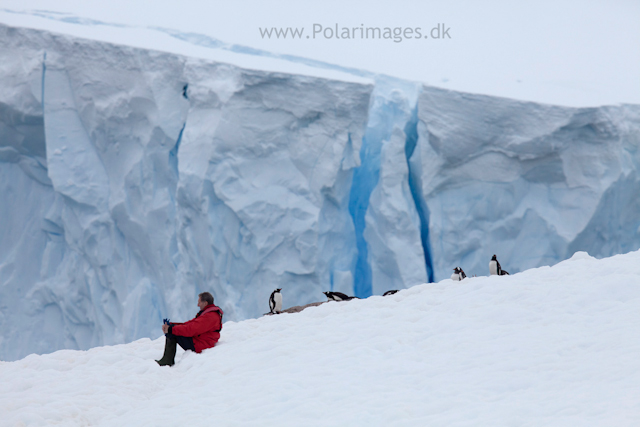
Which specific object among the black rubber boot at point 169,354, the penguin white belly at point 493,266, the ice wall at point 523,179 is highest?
the ice wall at point 523,179

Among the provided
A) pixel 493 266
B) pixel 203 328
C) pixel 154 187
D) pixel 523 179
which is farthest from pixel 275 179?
pixel 203 328

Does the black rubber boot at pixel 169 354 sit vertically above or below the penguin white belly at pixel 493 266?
below

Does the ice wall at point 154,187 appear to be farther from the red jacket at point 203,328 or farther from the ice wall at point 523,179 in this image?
the red jacket at point 203,328

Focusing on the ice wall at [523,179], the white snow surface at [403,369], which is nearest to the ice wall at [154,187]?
the ice wall at [523,179]

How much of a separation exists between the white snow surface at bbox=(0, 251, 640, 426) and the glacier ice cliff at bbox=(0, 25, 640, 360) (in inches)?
182

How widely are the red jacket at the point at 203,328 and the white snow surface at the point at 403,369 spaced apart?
0.41ft

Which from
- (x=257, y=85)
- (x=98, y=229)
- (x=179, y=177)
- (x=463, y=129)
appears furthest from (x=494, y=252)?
(x=98, y=229)

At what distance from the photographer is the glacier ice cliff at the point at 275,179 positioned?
9.52 meters

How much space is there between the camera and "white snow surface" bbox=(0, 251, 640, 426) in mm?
2809

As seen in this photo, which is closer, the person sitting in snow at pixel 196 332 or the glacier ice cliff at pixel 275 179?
the person sitting in snow at pixel 196 332

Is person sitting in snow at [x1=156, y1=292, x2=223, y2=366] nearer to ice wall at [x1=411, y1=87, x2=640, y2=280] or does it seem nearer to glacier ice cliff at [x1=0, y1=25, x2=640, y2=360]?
glacier ice cliff at [x1=0, y1=25, x2=640, y2=360]

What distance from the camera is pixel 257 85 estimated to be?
9.53 metres

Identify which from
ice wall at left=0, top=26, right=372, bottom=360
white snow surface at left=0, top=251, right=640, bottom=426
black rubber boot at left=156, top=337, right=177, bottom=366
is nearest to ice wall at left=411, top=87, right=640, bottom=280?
ice wall at left=0, top=26, right=372, bottom=360

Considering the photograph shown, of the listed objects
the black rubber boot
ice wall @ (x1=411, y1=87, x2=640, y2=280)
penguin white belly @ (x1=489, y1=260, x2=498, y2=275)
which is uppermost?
ice wall @ (x1=411, y1=87, x2=640, y2=280)
